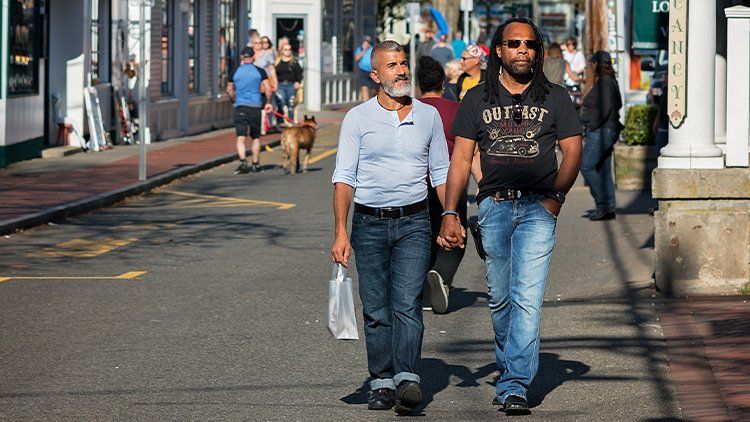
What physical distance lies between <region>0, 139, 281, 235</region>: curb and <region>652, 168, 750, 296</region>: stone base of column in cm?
700

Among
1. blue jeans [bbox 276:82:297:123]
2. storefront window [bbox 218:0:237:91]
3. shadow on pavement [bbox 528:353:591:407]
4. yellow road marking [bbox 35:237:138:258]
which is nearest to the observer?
shadow on pavement [bbox 528:353:591:407]

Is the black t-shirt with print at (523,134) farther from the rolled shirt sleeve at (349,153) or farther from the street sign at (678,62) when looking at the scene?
the street sign at (678,62)

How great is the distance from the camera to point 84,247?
14438 millimetres

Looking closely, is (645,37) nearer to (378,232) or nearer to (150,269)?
(150,269)

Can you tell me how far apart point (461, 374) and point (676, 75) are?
3778 mm

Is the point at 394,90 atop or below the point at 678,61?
below

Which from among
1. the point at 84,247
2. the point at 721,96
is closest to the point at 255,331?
the point at 84,247

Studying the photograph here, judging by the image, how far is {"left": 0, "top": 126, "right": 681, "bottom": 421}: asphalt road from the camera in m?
7.68

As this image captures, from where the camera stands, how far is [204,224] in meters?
16.3

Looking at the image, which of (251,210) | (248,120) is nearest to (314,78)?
(248,120)

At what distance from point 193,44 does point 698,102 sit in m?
22.0

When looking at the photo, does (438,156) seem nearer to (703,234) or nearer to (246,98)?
(703,234)

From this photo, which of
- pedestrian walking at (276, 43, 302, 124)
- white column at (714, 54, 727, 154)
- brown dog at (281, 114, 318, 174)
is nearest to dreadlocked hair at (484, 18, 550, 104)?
white column at (714, 54, 727, 154)

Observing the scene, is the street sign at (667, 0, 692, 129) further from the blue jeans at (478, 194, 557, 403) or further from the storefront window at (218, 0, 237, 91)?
the storefront window at (218, 0, 237, 91)
